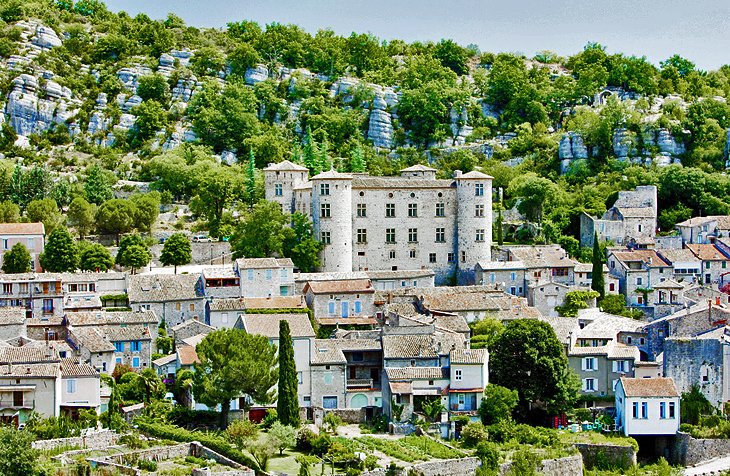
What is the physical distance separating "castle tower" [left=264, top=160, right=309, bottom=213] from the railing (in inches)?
760

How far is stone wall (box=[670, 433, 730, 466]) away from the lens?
46562 mm

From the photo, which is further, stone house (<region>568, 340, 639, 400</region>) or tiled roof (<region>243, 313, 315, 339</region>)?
stone house (<region>568, 340, 639, 400</region>)

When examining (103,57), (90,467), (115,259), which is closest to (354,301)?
(115,259)

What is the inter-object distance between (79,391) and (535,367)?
718 inches

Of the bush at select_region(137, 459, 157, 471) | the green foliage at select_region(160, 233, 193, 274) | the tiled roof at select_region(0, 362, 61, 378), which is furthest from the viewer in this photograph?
the green foliage at select_region(160, 233, 193, 274)

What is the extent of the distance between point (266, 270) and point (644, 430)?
2066 centimetres

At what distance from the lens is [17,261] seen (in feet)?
206

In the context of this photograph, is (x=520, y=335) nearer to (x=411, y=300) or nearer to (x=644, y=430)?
(x=644, y=430)

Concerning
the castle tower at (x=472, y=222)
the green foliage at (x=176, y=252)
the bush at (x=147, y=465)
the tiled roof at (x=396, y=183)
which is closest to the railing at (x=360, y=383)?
the bush at (x=147, y=465)

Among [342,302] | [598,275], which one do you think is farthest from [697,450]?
[342,302]

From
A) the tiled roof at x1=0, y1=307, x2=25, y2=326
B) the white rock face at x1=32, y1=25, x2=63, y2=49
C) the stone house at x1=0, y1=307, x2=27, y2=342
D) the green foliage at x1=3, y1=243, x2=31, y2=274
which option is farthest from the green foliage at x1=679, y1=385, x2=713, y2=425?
the white rock face at x1=32, y1=25, x2=63, y2=49

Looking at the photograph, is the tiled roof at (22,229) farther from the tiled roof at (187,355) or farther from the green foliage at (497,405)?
the green foliage at (497,405)

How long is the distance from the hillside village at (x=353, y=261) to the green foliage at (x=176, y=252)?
27cm

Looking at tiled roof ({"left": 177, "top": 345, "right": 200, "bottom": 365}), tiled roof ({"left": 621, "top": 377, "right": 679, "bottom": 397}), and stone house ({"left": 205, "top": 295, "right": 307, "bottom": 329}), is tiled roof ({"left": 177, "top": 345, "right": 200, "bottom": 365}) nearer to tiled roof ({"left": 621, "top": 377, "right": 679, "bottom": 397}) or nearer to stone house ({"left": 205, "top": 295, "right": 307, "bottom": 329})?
stone house ({"left": 205, "top": 295, "right": 307, "bottom": 329})
